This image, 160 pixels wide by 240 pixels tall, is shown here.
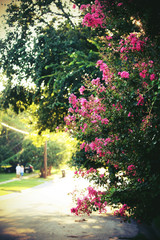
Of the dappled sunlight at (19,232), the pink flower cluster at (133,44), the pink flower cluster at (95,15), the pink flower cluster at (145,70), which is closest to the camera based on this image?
the pink flower cluster at (145,70)

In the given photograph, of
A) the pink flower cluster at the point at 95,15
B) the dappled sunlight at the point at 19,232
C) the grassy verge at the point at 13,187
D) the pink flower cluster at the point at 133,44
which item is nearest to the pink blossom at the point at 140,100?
the pink flower cluster at the point at 133,44

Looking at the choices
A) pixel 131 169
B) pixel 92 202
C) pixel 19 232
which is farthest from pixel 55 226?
Result: pixel 131 169

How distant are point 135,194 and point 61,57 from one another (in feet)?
27.2

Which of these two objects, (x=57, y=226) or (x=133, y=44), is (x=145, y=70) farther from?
(x=57, y=226)

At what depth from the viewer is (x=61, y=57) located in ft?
34.8

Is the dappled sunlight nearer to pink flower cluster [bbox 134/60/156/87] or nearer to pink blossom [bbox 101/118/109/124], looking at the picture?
pink blossom [bbox 101/118/109/124]

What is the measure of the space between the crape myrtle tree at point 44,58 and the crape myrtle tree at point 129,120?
176 inches

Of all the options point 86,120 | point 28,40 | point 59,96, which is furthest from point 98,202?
point 28,40

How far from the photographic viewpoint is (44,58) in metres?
10.7

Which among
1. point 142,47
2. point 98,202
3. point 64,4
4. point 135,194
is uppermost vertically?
point 64,4

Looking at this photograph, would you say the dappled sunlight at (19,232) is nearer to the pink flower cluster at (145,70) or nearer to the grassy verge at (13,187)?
the pink flower cluster at (145,70)

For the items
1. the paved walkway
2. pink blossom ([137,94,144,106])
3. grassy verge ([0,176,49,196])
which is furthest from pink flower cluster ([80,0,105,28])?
grassy verge ([0,176,49,196])

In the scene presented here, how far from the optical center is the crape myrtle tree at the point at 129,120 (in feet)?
11.8

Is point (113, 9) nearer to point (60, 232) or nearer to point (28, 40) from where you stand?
point (60, 232)
